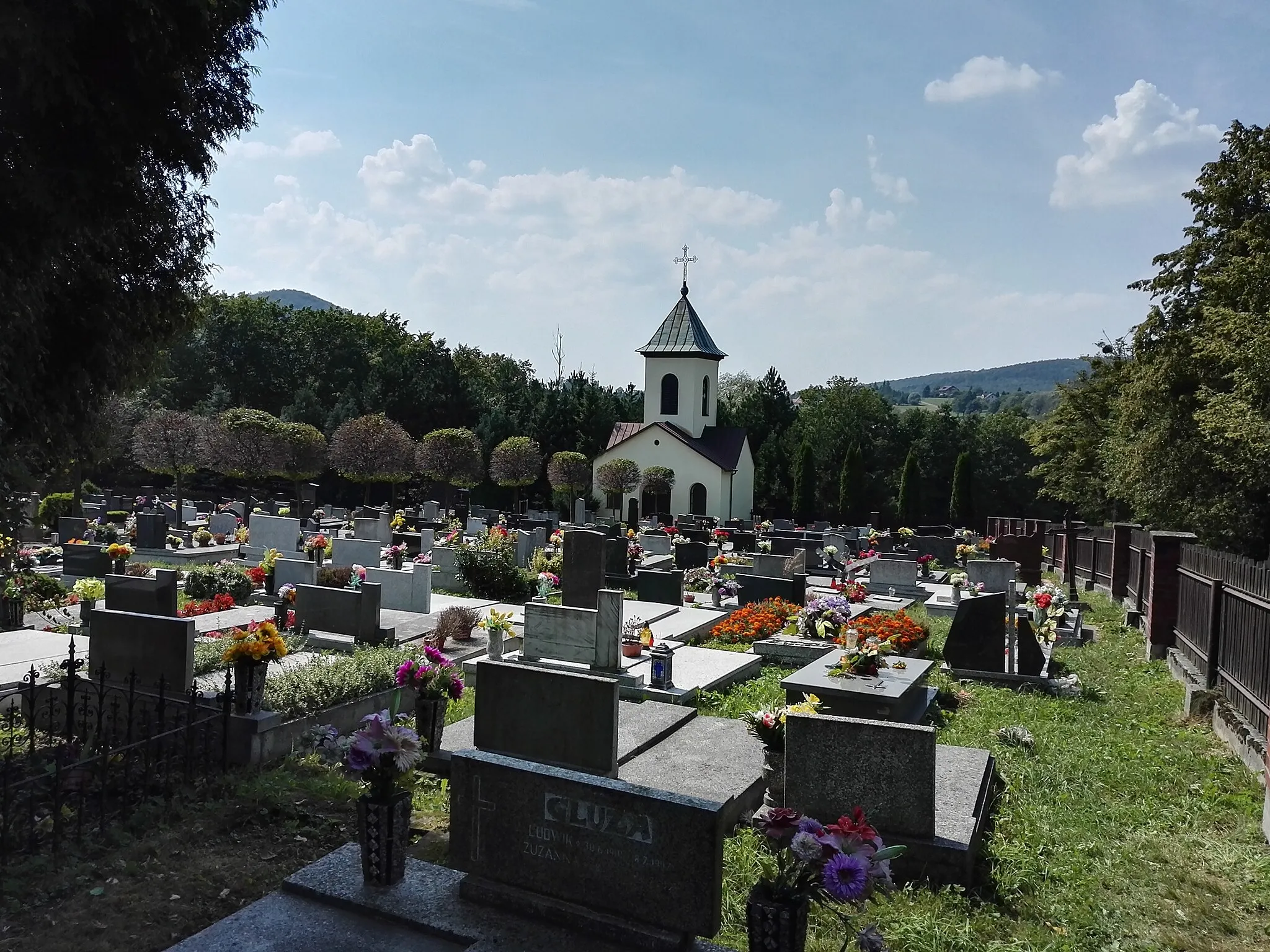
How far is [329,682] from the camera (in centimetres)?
816

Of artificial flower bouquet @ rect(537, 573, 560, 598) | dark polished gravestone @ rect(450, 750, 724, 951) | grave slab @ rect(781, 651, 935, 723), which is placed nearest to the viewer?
dark polished gravestone @ rect(450, 750, 724, 951)

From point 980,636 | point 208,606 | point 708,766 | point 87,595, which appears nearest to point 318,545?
point 208,606

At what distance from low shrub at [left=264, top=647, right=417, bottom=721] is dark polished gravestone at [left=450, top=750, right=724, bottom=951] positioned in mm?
3665

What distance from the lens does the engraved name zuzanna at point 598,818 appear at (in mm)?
4125

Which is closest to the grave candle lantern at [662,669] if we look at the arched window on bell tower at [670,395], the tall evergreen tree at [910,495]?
the arched window on bell tower at [670,395]

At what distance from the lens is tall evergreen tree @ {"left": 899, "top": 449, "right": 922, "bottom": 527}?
47906 mm

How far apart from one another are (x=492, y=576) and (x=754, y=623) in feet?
18.6

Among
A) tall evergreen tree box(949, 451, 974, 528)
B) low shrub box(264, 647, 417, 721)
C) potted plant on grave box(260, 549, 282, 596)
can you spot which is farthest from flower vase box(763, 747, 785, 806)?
tall evergreen tree box(949, 451, 974, 528)

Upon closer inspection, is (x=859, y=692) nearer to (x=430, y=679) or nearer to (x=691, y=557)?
(x=430, y=679)

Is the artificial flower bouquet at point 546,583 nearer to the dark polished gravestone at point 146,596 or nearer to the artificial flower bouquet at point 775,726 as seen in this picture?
the dark polished gravestone at point 146,596

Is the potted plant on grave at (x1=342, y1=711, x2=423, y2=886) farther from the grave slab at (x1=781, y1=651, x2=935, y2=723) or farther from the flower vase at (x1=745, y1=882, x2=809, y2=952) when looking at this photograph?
the grave slab at (x1=781, y1=651, x2=935, y2=723)

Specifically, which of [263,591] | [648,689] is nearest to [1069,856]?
[648,689]

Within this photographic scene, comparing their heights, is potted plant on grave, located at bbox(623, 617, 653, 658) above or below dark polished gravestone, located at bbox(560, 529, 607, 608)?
below

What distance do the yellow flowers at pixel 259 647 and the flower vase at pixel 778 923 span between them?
15.6 ft
